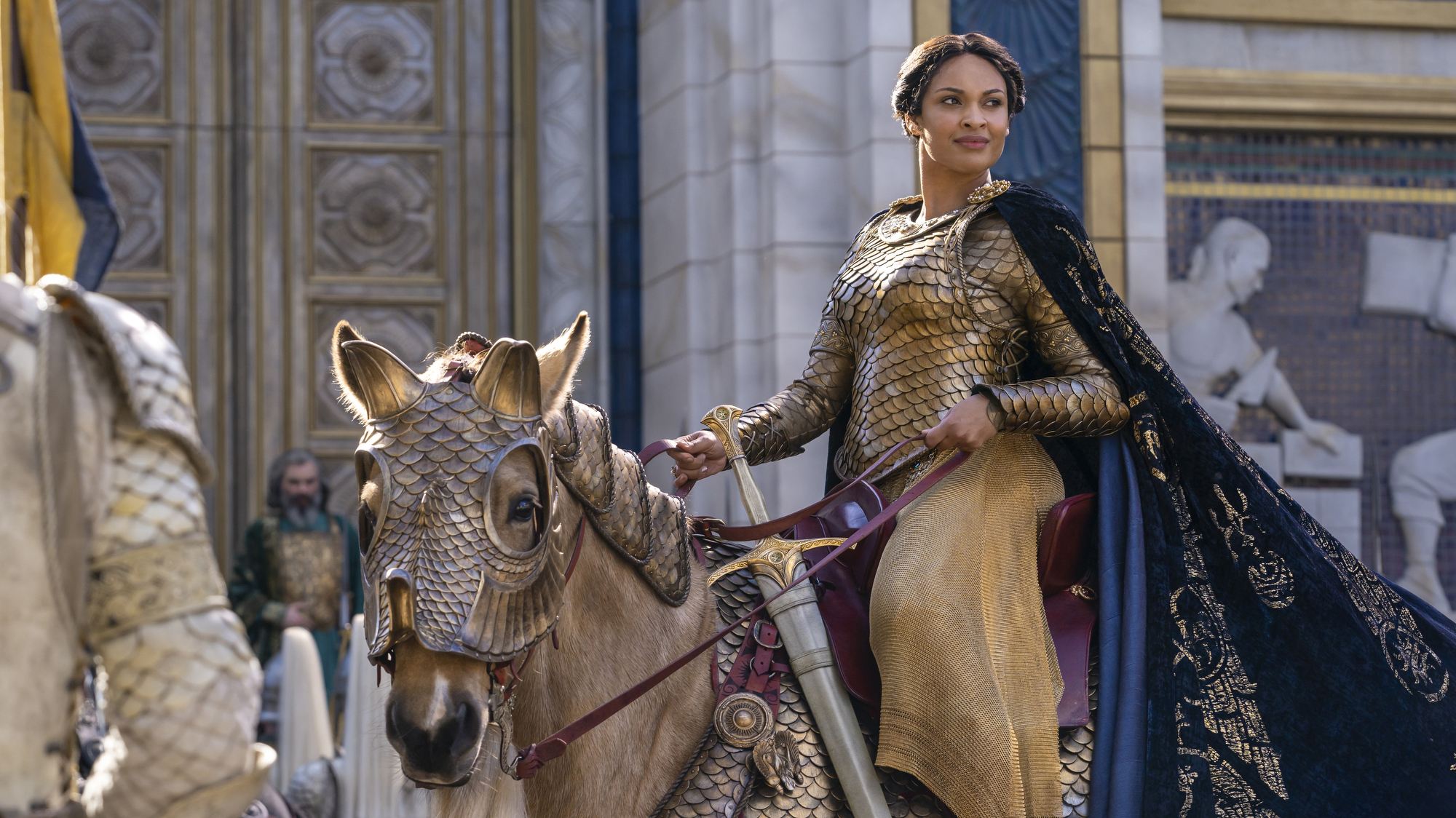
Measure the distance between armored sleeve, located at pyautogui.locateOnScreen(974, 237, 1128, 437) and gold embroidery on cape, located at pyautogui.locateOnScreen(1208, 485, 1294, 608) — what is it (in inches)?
13.2

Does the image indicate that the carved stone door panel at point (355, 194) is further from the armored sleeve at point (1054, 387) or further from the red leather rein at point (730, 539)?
the armored sleeve at point (1054, 387)

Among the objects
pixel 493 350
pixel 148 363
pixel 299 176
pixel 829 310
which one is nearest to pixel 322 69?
pixel 299 176

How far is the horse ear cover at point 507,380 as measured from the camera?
3.06 metres

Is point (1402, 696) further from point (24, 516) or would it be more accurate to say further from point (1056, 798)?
point (24, 516)

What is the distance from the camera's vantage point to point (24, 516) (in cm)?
201

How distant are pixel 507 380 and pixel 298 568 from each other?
557 cm

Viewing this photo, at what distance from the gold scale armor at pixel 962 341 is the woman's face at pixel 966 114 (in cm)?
12

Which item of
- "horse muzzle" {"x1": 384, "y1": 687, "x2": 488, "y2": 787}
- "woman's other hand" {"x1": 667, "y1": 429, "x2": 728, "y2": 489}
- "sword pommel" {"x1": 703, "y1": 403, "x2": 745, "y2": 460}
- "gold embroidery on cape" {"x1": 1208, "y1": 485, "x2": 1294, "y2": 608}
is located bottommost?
"horse muzzle" {"x1": 384, "y1": 687, "x2": 488, "y2": 787}

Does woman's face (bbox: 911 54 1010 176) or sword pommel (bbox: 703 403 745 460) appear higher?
woman's face (bbox: 911 54 1010 176)

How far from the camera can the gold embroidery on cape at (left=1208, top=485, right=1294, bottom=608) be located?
3918 millimetres

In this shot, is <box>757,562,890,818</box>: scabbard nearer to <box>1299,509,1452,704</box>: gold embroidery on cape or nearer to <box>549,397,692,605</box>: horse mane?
<box>549,397,692,605</box>: horse mane

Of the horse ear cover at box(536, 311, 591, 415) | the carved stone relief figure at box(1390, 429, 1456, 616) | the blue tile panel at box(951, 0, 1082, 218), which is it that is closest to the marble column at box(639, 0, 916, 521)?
the blue tile panel at box(951, 0, 1082, 218)

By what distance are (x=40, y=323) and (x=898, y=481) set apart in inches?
90.3

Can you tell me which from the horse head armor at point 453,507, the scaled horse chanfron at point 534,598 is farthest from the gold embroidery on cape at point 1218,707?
the horse head armor at point 453,507
